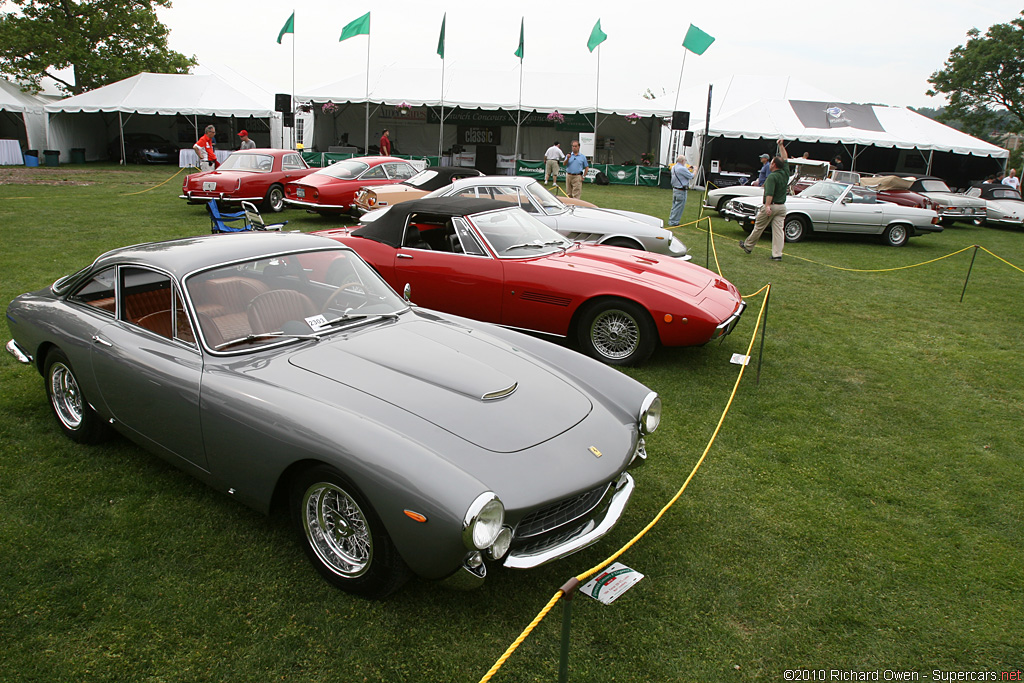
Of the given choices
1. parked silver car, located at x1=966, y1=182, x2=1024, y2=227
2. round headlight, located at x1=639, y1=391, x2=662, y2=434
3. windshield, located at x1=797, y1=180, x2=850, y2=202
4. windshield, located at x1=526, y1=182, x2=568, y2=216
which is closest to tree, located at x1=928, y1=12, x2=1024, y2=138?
parked silver car, located at x1=966, y1=182, x2=1024, y2=227

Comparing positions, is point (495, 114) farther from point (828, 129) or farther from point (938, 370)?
point (938, 370)

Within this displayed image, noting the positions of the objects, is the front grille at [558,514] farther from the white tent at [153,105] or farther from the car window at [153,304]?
the white tent at [153,105]

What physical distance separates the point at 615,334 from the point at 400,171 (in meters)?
11.3

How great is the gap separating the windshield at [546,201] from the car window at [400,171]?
19.4 feet

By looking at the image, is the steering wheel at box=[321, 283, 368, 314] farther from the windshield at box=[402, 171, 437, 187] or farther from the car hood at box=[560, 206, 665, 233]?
the windshield at box=[402, 171, 437, 187]

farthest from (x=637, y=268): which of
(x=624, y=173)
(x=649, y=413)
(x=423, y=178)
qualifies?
Answer: (x=624, y=173)

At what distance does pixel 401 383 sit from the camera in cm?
341

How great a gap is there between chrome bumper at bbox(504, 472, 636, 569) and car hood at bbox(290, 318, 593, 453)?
16.2 inches

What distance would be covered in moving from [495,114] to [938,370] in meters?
27.8

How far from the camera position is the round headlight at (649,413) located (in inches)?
148

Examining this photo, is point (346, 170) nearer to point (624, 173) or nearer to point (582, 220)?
point (582, 220)

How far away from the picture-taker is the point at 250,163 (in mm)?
15617

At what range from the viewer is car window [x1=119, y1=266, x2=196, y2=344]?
3707 millimetres

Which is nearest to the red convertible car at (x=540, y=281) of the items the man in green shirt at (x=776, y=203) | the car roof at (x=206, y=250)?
the car roof at (x=206, y=250)
